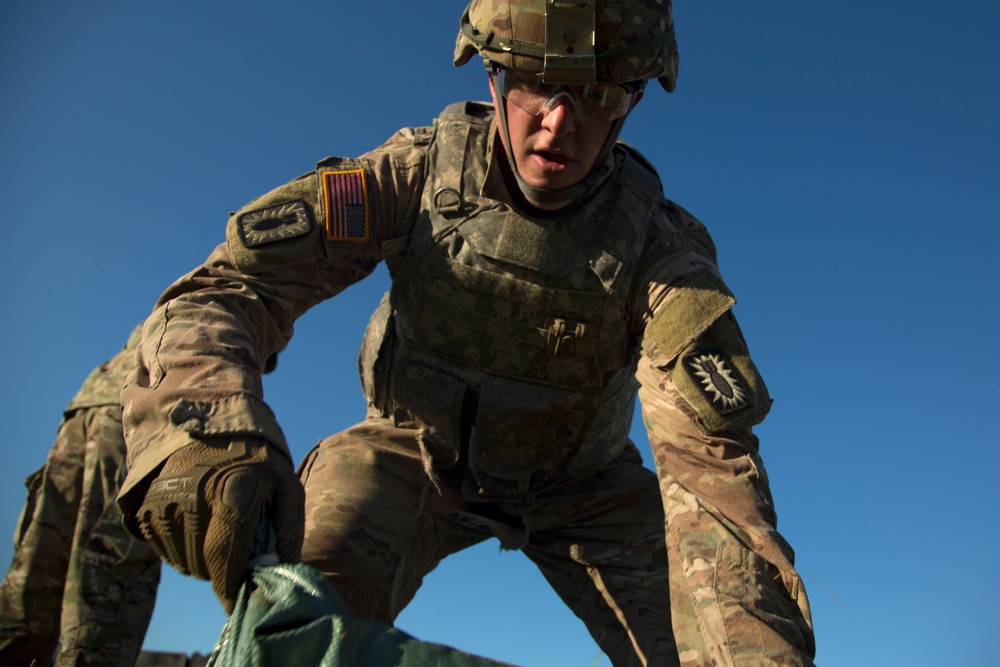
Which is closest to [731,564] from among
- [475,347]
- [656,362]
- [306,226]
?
[656,362]

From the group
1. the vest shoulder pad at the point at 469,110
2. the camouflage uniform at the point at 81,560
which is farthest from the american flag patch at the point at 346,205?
the camouflage uniform at the point at 81,560

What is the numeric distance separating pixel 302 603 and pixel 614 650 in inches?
105

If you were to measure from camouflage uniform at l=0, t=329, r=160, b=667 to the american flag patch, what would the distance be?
203cm

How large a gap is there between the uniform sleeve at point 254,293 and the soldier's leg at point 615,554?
1.47m

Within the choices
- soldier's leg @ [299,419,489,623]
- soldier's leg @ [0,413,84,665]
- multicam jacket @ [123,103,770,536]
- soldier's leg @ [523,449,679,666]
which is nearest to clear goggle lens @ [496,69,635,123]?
multicam jacket @ [123,103,770,536]

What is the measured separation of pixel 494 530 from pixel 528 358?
894 millimetres

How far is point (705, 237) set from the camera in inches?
185

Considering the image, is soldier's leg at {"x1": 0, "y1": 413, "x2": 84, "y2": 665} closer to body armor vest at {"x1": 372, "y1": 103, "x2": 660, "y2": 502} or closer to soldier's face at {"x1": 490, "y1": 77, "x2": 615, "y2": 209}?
body armor vest at {"x1": 372, "y1": 103, "x2": 660, "y2": 502}

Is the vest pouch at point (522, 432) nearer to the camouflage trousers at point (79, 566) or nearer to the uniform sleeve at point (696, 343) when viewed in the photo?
the uniform sleeve at point (696, 343)

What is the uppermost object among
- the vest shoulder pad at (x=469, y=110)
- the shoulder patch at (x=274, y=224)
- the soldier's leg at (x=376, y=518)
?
the vest shoulder pad at (x=469, y=110)

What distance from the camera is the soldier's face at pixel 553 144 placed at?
423 cm

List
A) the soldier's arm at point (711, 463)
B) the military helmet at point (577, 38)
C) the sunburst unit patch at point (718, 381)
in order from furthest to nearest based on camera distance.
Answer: the military helmet at point (577, 38)
the sunburst unit patch at point (718, 381)
the soldier's arm at point (711, 463)

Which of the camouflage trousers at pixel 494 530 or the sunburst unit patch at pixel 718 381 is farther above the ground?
the sunburst unit patch at pixel 718 381

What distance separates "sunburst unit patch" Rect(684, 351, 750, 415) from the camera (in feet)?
12.8
